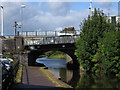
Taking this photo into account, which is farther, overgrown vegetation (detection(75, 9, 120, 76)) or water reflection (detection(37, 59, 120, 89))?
overgrown vegetation (detection(75, 9, 120, 76))

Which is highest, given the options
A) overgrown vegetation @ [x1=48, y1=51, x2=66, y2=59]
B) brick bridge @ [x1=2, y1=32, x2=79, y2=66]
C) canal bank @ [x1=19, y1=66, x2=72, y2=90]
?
brick bridge @ [x1=2, y1=32, x2=79, y2=66]

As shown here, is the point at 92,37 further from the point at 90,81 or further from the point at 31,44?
the point at 31,44

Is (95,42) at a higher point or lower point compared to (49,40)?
lower

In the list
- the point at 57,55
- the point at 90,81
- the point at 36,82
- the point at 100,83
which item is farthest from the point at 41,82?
the point at 57,55

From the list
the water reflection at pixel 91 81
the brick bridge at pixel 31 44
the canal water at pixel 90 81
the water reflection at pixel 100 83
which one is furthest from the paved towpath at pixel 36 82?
the brick bridge at pixel 31 44

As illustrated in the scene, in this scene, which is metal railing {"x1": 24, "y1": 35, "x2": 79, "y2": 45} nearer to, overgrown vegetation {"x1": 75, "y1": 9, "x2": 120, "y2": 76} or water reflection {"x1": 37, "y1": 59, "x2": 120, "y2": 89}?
overgrown vegetation {"x1": 75, "y1": 9, "x2": 120, "y2": 76}

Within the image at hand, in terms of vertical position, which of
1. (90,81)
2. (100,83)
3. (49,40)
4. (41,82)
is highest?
(49,40)

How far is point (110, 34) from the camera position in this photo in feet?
88.1

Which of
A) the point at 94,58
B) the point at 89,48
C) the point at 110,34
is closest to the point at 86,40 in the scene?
the point at 89,48

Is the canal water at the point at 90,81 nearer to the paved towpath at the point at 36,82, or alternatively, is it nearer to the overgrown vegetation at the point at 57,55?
the paved towpath at the point at 36,82

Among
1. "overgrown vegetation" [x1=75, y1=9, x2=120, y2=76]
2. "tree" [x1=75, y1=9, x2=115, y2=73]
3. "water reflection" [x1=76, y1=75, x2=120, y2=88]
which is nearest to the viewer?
"water reflection" [x1=76, y1=75, x2=120, y2=88]

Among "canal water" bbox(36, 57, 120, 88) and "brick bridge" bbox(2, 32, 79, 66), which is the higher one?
"brick bridge" bbox(2, 32, 79, 66)

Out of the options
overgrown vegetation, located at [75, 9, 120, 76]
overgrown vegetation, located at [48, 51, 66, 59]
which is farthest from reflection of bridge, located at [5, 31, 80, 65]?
overgrown vegetation, located at [48, 51, 66, 59]

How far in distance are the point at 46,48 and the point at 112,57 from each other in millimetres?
18795
